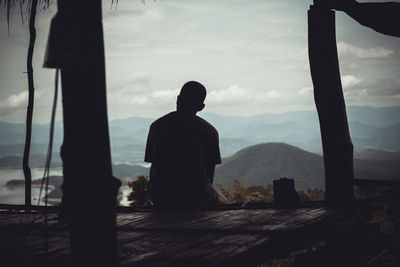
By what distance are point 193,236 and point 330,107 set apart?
114 inches

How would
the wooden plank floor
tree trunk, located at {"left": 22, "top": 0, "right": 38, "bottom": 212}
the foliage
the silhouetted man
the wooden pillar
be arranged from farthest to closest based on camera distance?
1. the foliage
2. tree trunk, located at {"left": 22, "top": 0, "right": 38, "bottom": 212}
3. the silhouetted man
4. the wooden plank floor
5. the wooden pillar

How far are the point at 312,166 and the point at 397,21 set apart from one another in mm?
99546

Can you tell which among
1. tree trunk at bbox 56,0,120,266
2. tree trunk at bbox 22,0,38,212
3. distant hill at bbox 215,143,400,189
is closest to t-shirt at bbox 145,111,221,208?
tree trunk at bbox 56,0,120,266

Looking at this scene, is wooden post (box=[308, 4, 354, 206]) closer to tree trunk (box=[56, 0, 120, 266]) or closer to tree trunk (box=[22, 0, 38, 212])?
tree trunk (box=[56, 0, 120, 266])

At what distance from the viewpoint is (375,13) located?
5242 mm

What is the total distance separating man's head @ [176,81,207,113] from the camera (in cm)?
488

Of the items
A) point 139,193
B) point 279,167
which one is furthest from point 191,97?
point 279,167

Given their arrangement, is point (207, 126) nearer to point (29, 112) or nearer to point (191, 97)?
point (191, 97)

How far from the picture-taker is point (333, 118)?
5.47 metres

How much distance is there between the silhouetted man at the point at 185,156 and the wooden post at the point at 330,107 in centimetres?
151

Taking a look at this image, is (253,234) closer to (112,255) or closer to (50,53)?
(112,255)

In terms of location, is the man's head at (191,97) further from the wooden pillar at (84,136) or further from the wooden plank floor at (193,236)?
the wooden pillar at (84,136)

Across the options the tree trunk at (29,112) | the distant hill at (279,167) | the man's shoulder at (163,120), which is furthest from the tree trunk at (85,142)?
the distant hill at (279,167)

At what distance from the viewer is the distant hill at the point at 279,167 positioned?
98.7 meters
